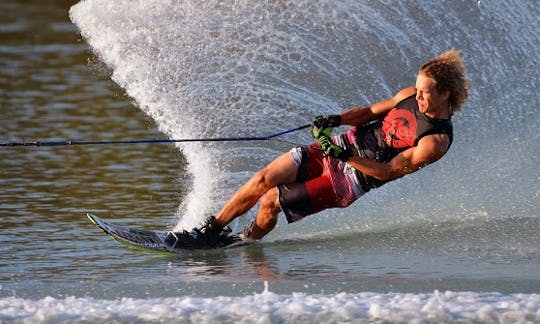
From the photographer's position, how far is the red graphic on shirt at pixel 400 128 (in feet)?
24.5

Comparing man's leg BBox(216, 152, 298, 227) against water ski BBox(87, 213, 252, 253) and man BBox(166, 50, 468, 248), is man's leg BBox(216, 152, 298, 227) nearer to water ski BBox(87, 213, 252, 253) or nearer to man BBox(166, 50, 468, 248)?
man BBox(166, 50, 468, 248)

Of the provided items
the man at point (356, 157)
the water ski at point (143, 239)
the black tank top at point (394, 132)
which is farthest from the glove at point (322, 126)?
the water ski at point (143, 239)

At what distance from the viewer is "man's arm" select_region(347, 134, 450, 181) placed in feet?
24.1

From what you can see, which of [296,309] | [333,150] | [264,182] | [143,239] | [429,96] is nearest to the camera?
[296,309]

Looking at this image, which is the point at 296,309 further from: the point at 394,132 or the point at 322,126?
the point at 394,132

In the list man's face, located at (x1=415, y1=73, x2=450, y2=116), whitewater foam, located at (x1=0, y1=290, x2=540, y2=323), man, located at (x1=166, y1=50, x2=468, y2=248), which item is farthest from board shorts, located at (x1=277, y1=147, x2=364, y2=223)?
whitewater foam, located at (x1=0, y1=290, x2=540, y2=323)

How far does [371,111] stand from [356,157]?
1.53 ft

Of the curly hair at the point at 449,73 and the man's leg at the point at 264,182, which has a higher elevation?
the curly hair at the point at 449,73

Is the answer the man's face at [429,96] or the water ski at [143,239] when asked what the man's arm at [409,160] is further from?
the water ski at [143,239]

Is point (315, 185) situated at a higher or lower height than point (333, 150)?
lower

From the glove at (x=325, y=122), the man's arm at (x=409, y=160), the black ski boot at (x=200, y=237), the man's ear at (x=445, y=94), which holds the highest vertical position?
the man's ear at (x=445, y=94)

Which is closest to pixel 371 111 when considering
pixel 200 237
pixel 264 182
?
pixel 264 182

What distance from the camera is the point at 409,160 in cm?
741

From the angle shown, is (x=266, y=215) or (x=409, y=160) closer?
(x=409, y=160)
